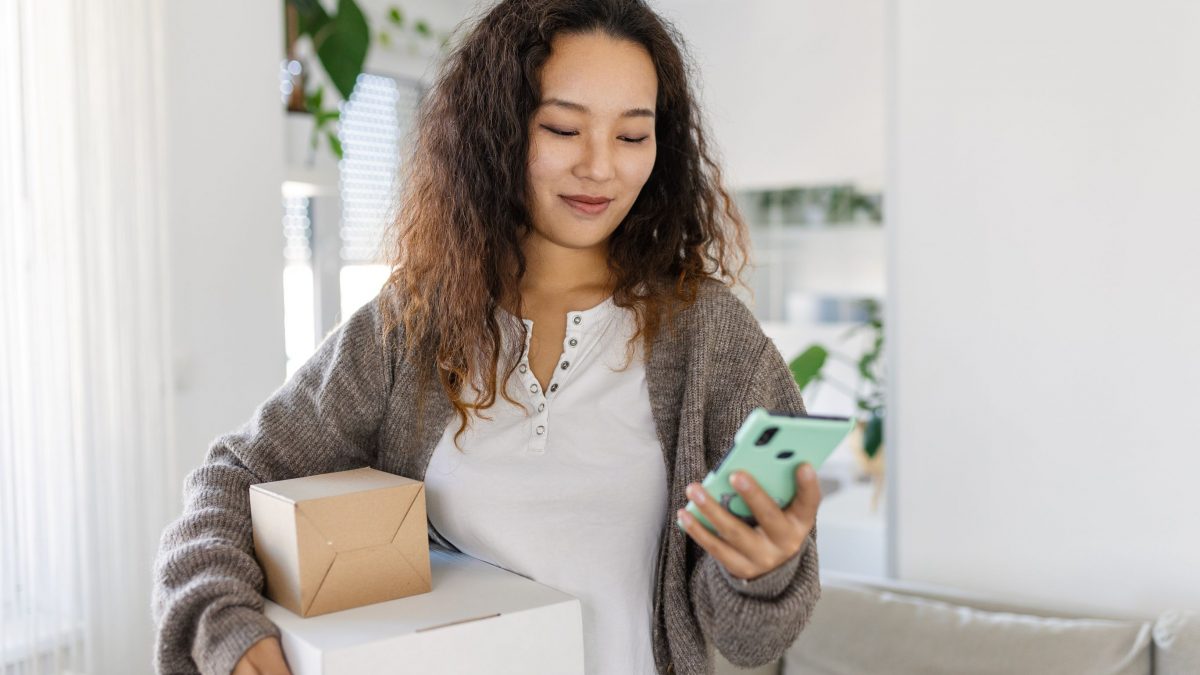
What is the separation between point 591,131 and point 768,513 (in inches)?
17.9

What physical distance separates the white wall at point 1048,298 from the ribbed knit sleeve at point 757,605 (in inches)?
43.0

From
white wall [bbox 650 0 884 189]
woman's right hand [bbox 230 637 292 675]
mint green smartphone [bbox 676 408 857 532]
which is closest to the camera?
mint green smartphone [bbox 676 408 857 532]

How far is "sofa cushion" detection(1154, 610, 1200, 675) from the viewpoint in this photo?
1.70 metres

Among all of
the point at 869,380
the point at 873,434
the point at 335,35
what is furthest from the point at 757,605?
the point at 335,35

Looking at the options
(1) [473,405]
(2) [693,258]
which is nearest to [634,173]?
(2) [693,258]

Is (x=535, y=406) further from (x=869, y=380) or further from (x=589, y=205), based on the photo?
(x=869, y=380)

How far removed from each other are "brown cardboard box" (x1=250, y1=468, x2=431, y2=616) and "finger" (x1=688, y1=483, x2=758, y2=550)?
1.03 ft

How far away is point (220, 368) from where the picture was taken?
2025mm

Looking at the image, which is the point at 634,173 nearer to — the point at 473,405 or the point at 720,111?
the point at 473,405

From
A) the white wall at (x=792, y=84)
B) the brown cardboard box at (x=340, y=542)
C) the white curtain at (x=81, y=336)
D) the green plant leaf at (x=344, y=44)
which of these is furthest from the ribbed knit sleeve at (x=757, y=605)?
the white wall at (x=792, y=84)

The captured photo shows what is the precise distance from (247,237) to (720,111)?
1509mm

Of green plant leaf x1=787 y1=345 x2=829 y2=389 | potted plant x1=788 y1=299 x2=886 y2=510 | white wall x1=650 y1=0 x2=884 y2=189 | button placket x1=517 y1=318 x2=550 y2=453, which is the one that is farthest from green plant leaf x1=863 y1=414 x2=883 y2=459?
button placket x1=517 y1=318 x2=550 y2=453

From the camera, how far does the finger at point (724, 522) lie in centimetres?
85

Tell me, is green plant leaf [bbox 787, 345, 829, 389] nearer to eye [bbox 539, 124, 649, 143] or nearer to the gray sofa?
the gray sofa
